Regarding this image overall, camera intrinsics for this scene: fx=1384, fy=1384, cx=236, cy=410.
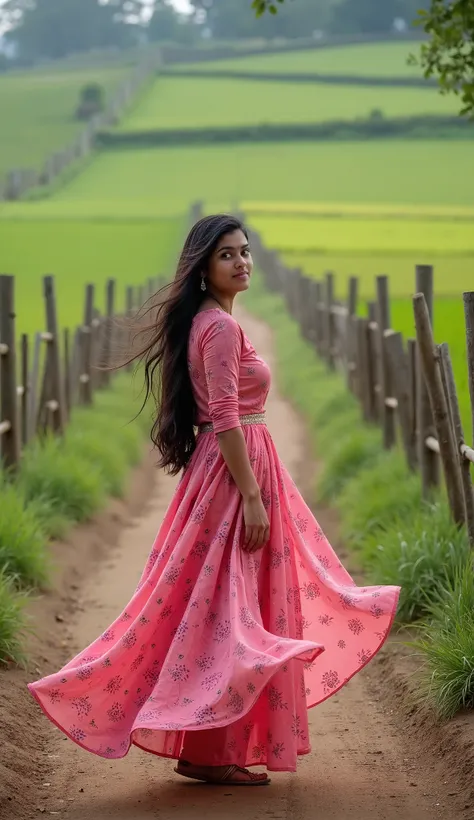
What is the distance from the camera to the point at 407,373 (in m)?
8.12

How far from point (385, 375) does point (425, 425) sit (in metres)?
2.33

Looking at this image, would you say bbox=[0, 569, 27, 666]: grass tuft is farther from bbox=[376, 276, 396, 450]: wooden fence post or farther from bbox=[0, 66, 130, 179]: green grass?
A: bbox=[0, 66, 130, 179]: green grass

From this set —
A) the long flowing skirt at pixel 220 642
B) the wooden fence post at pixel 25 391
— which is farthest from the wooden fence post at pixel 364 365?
the long flowing skirt at pixel 220 642

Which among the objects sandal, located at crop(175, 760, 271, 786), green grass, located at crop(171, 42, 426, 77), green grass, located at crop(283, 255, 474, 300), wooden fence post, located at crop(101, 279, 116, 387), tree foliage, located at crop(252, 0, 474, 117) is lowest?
green grass, located at crop(283, 255, 474, 300)

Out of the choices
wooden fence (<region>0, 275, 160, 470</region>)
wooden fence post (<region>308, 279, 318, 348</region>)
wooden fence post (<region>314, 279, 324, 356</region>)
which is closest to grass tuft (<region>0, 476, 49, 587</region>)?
wooden fence (<region>0, 275, 160, 470</region>)

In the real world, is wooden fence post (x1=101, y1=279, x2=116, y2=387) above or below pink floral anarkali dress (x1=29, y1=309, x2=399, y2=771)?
below

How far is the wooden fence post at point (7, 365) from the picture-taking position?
25.8 feet

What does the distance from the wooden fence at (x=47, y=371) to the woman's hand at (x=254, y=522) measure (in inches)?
26.6

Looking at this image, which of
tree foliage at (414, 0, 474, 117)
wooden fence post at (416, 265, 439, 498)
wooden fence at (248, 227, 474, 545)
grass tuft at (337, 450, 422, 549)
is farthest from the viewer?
grass tuft at (337, 450, 422, 549)

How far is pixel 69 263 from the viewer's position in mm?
28547

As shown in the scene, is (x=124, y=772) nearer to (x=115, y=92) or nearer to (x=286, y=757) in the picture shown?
(x=286, y=757)

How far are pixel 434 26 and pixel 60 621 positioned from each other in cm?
339

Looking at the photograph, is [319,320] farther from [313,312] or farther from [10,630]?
[10,630]

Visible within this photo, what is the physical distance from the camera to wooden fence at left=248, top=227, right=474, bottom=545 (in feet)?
19.4
